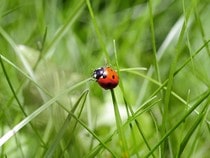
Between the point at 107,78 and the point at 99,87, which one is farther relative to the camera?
the point at 99,87

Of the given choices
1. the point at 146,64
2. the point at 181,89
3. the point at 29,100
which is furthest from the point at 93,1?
the point at 29,100

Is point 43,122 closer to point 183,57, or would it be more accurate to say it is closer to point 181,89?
point 181,89

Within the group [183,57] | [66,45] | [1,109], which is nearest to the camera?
[1,109]

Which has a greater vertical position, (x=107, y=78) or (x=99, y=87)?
(x=99, y=87)
